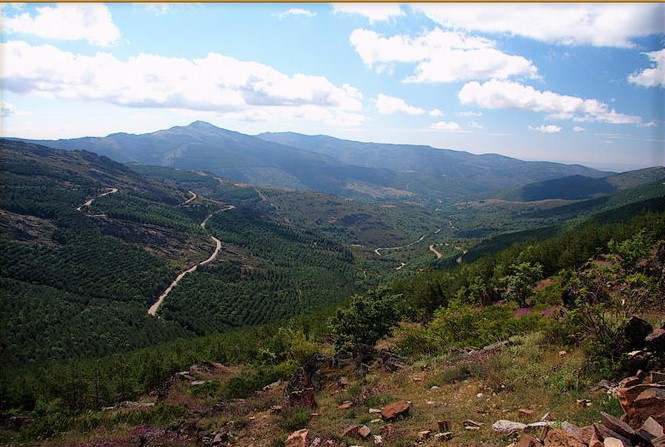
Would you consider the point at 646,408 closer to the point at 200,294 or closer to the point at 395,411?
the point at 395,411

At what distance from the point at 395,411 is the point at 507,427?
13.9 feet

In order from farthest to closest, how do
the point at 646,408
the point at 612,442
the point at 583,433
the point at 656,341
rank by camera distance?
the point at 656,341
the point at 646,408
the point at 583,433
the point at 612,442

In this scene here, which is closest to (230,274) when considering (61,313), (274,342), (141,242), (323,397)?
(141,242)

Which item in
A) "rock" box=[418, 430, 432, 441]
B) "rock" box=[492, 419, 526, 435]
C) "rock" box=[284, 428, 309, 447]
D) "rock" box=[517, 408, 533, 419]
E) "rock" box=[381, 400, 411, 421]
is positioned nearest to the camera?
"rock" box=[492, 419, 526, 435]

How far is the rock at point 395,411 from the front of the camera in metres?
13.7

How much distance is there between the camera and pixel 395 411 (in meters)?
13.8

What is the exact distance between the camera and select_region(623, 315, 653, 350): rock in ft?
41.0

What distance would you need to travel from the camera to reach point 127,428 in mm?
19516

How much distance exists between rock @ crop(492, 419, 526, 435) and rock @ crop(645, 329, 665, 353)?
5.19 m

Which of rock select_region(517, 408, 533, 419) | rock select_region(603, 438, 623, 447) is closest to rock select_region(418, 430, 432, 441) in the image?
rock select_region(517, 408, 533, 419)

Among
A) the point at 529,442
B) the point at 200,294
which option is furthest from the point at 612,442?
the point at 200,294

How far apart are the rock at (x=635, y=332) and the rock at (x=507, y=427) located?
17.1 feet

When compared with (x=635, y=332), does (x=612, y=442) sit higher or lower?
lower

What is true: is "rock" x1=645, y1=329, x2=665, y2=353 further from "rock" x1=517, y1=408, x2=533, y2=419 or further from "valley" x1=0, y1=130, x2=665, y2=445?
"valley" x1=0, y1=130, x2=665, y2=445
